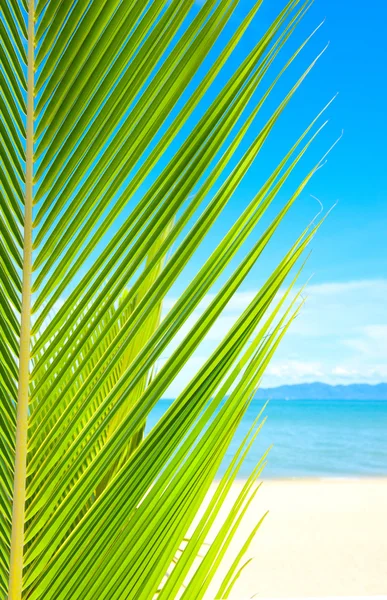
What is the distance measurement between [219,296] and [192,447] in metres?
0.07

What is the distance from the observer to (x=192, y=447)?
274mm

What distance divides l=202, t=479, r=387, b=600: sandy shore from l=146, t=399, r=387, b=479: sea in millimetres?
2522

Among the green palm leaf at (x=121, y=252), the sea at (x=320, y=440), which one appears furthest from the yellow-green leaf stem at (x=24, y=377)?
the sea at (x=320, y=440)

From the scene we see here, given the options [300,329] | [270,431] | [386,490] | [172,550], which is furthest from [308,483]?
[300,329]

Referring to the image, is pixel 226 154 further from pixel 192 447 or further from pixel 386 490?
pixel 386 490

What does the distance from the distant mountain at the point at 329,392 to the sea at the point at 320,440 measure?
126cm

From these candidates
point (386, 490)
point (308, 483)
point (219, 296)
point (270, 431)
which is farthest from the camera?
point (270, 431)

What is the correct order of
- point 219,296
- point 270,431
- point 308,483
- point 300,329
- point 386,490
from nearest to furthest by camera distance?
1. point 219,296
2. point 386,490
3. point 308,483
4. point 270,431
5. point 300,329

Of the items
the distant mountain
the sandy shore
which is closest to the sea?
the distant mountain

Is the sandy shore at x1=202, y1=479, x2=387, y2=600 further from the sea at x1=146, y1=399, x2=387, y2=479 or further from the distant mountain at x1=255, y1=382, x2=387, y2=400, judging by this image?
the distant mountain at x1=255, y1=382, x2=387, y2=400

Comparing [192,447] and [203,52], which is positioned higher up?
[203,52]

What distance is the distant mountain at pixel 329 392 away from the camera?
25.5 meters

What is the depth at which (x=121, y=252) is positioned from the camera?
27 centimetres

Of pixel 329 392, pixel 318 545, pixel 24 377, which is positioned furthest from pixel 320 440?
pixel 24 377
